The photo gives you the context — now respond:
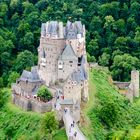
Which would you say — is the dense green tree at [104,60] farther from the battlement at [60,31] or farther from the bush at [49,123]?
the bush at [49,123]

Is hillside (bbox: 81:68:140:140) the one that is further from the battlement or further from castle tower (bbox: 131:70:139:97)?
the battlement

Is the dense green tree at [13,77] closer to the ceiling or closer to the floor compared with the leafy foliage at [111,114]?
closer to the ceiling

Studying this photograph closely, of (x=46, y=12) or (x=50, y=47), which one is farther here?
(x=46, y=12)

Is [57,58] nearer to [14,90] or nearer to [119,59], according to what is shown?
[14,90]

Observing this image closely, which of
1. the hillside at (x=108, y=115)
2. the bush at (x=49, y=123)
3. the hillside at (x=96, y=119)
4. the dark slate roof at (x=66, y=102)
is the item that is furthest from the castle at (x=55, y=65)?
the bush at (x=49, y=123)

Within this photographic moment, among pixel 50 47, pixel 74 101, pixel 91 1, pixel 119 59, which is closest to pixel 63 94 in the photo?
pixel 74 101

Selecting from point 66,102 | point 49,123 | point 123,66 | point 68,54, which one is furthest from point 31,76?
point 123,66
